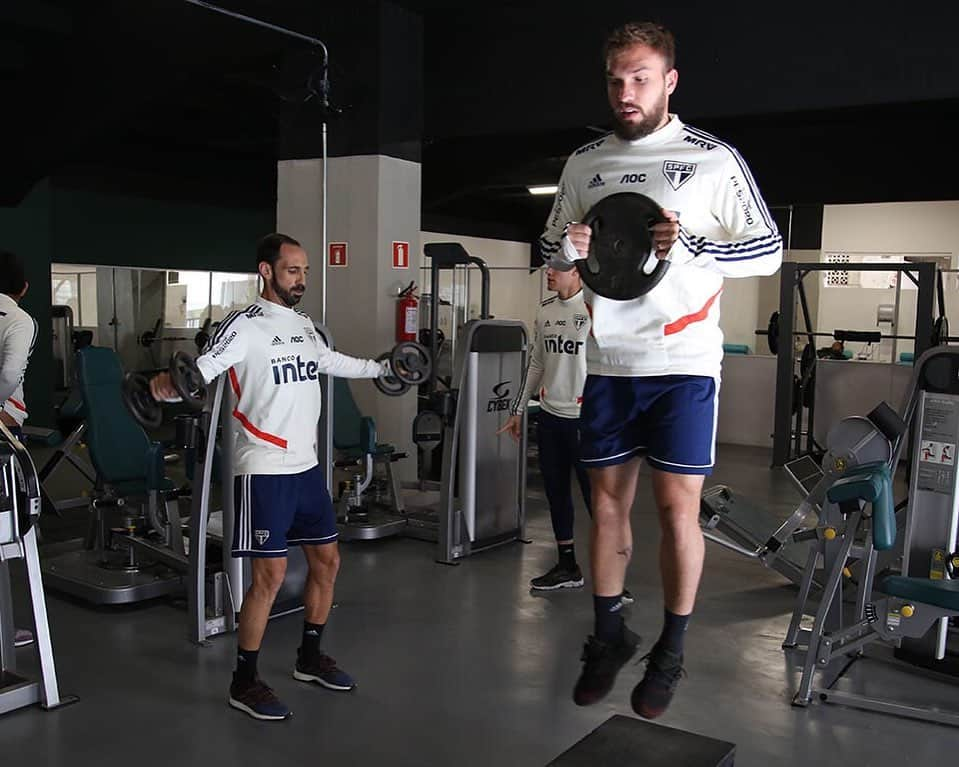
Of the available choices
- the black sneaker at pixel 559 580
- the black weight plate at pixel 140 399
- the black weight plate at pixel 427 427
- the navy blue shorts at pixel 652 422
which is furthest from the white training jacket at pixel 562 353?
the navy blue shorts at pixel 652 422

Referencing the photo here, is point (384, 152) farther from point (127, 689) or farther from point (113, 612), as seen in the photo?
point (127, 689)

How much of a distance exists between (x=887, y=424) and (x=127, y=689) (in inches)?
120

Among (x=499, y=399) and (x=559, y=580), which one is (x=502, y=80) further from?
(x=559, y=580)

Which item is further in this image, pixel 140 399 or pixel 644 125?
pixel 140 399

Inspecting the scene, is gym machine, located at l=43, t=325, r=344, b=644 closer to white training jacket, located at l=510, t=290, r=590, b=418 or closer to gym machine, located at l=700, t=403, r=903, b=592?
white training jacket, located at l=510, t=290, r=590, b=418

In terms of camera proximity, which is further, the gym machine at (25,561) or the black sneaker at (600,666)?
the gym machine at (25,561)

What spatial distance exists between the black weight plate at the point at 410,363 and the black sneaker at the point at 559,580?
1.49 metres

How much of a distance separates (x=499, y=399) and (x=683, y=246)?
3.37 metres

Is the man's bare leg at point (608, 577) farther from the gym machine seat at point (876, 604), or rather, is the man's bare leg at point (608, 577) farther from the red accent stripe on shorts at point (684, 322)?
the gym machine seat at point (876, 604)

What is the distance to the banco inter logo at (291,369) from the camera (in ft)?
10.4

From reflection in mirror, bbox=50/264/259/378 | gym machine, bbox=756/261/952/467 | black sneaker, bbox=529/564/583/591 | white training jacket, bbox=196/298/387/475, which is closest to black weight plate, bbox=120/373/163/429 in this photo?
white training jacket, bbox=196/298/387/475

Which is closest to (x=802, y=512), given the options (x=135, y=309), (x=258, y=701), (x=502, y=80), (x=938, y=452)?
(x=938, y=452)

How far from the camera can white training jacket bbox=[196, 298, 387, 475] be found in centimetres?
312

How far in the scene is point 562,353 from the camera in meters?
4.52
